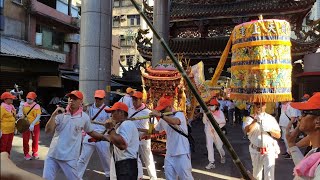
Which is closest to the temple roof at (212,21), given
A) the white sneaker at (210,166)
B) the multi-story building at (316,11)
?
the multi-story building at (316,11)

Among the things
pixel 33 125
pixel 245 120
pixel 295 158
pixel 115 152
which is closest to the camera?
pixel 295 158

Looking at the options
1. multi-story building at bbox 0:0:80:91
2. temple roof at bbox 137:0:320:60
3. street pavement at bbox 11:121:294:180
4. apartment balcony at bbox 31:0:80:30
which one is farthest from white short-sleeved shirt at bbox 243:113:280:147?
apartment balcony at bbox 31:0:80:30

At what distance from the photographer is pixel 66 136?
564 cm

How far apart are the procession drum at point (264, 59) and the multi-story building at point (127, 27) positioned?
136 feet

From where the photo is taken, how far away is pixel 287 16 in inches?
856

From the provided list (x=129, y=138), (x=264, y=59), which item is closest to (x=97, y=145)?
(x=129, y=138)

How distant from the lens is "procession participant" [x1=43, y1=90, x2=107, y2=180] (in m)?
5.57

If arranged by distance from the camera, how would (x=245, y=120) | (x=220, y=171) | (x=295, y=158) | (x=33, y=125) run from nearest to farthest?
(x=295, y=158) < (x=245, y=120) < (x=220, y=171) < (x=33, y=125)

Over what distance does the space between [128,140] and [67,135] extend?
119 centimetres

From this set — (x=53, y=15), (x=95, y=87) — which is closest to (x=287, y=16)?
(x=53, y=15)

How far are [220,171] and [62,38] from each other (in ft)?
61.5

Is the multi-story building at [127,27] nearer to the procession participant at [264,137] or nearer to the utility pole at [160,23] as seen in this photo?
the utility pole at [160,23]

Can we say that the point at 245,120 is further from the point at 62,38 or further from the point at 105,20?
the point at 62,38

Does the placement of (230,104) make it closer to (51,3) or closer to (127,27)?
(51,3)
